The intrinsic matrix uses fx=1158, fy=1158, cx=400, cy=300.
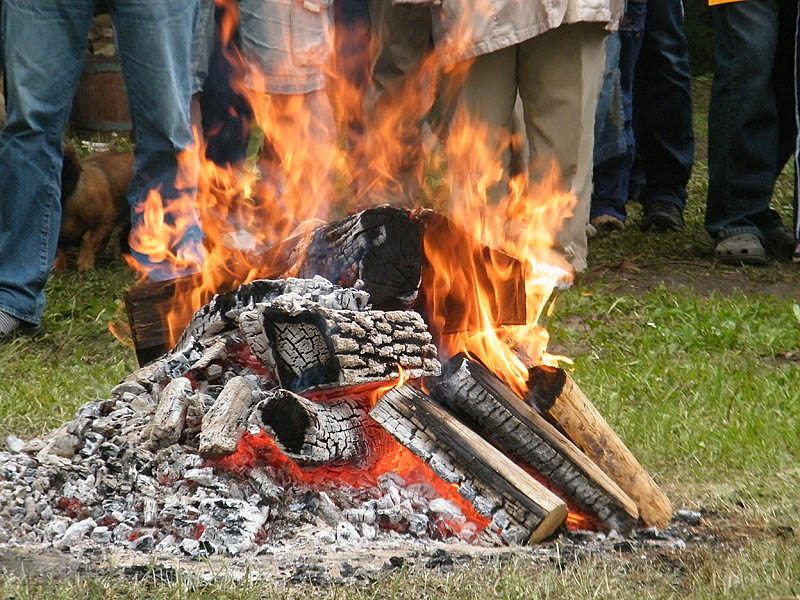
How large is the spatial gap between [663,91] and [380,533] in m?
5.62

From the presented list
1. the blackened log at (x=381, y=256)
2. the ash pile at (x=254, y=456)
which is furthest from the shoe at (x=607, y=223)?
the ash pile at (x=254, y=456)

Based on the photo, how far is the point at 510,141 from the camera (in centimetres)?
593

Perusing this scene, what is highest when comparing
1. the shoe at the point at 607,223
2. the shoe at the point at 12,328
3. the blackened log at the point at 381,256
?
the blackened log at the point at 381,256

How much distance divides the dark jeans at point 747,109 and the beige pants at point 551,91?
1.09m

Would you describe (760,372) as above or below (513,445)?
below

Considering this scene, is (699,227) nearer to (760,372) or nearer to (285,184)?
(760,372)

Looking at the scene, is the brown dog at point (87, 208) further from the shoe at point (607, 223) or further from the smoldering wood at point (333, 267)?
the smoldering wood at point (333, 267)

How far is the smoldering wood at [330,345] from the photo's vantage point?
9.90ft

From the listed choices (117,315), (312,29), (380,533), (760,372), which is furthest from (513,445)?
(312,29)

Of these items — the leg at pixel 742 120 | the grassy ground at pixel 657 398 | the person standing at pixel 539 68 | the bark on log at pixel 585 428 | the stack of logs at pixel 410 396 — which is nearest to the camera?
the grassy ground at pixel 657 398

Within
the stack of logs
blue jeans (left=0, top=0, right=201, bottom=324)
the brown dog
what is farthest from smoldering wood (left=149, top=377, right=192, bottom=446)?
the brown dog

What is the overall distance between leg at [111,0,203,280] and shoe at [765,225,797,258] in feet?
11.8

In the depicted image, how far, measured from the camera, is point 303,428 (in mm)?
2916

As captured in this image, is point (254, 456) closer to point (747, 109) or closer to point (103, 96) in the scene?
point (747, 109)
